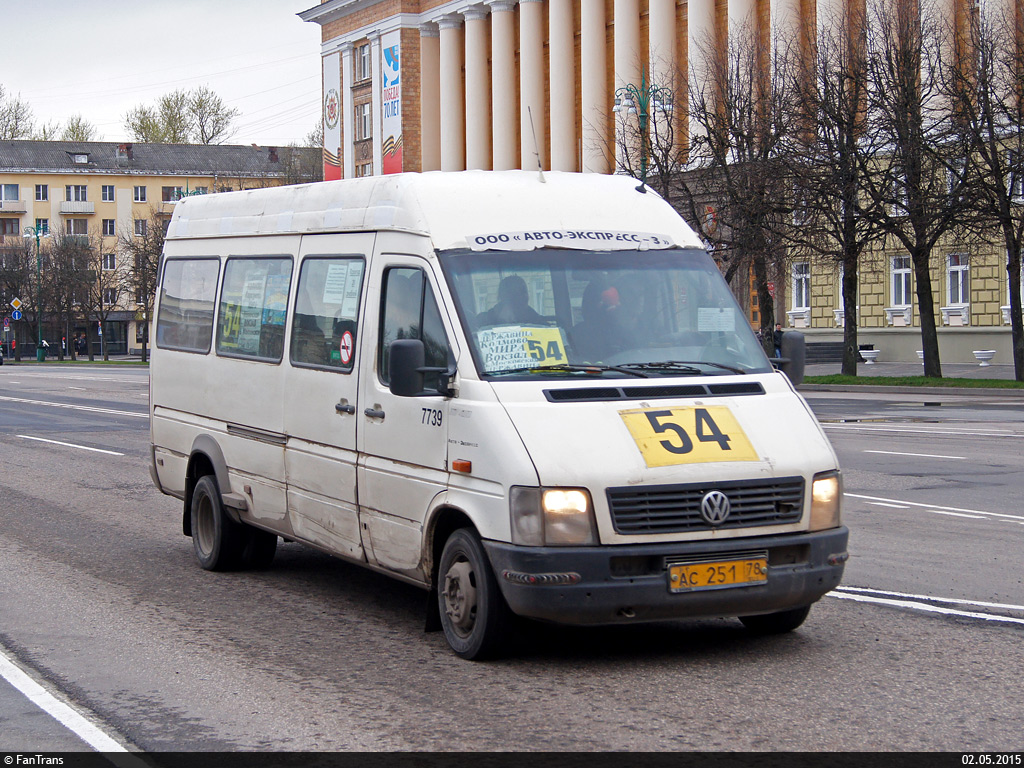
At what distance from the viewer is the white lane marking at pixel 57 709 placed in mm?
5359

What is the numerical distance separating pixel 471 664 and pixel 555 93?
67.4 metres

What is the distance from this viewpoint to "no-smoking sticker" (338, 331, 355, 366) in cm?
770

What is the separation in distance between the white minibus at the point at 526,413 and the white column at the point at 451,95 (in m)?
72.3

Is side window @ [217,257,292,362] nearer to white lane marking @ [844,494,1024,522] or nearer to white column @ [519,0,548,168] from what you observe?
white lane marking @ [844,494,1024,522]

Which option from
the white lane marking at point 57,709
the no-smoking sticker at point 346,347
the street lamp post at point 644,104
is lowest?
the white lane marking at point 57,709

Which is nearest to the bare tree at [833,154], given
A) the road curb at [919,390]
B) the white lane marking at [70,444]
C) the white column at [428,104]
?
the road curb at [919,390]

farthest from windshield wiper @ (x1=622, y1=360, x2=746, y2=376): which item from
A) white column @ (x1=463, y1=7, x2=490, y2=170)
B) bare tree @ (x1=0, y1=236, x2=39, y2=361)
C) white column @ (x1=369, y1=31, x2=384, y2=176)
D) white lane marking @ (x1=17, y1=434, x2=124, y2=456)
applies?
bare tree @ (x1=0, y1=236, x2=39, y2=361)

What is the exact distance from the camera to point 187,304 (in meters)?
10.2

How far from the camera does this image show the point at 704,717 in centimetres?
555

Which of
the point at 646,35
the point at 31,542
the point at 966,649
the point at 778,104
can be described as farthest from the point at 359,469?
the point at 646,35

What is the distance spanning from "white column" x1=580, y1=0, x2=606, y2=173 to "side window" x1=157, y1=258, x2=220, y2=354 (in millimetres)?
58289

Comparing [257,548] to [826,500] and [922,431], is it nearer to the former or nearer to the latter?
[826,500]

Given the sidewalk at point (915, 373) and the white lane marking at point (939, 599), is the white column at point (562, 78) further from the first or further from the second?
the white lane marking at point (939, 599)

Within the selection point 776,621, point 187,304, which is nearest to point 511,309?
point 776,621
